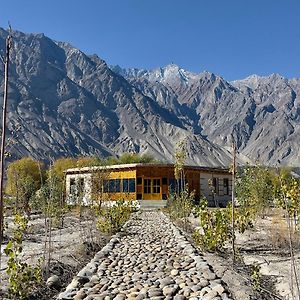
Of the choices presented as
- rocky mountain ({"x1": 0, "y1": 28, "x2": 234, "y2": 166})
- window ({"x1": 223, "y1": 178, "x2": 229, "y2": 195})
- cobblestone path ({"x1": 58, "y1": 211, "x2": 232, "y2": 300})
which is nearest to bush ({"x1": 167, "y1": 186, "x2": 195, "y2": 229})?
cobblestone path ({"x1": 58, "y1": 211, "x2": 232, "y2": 300})

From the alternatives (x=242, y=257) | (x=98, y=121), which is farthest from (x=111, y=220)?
(x=98, y=121)

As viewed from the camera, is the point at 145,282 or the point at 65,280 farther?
the point at 65,280

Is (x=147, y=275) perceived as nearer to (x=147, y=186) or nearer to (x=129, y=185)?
(x=147, y=186)

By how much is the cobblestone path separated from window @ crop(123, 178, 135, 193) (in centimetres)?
2078

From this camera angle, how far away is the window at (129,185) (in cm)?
3172

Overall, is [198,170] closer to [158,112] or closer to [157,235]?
[157,235]

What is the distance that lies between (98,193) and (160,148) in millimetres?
123341

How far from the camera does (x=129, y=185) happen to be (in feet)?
105

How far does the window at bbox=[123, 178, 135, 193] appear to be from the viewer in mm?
31719

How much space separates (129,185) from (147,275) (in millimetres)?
24665

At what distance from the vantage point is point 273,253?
33.3ft

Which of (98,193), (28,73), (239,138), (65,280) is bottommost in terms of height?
(65,280)

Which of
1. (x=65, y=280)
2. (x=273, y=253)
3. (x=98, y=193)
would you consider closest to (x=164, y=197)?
(x=98, y=193)

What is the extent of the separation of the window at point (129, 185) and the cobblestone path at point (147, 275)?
2078cm
